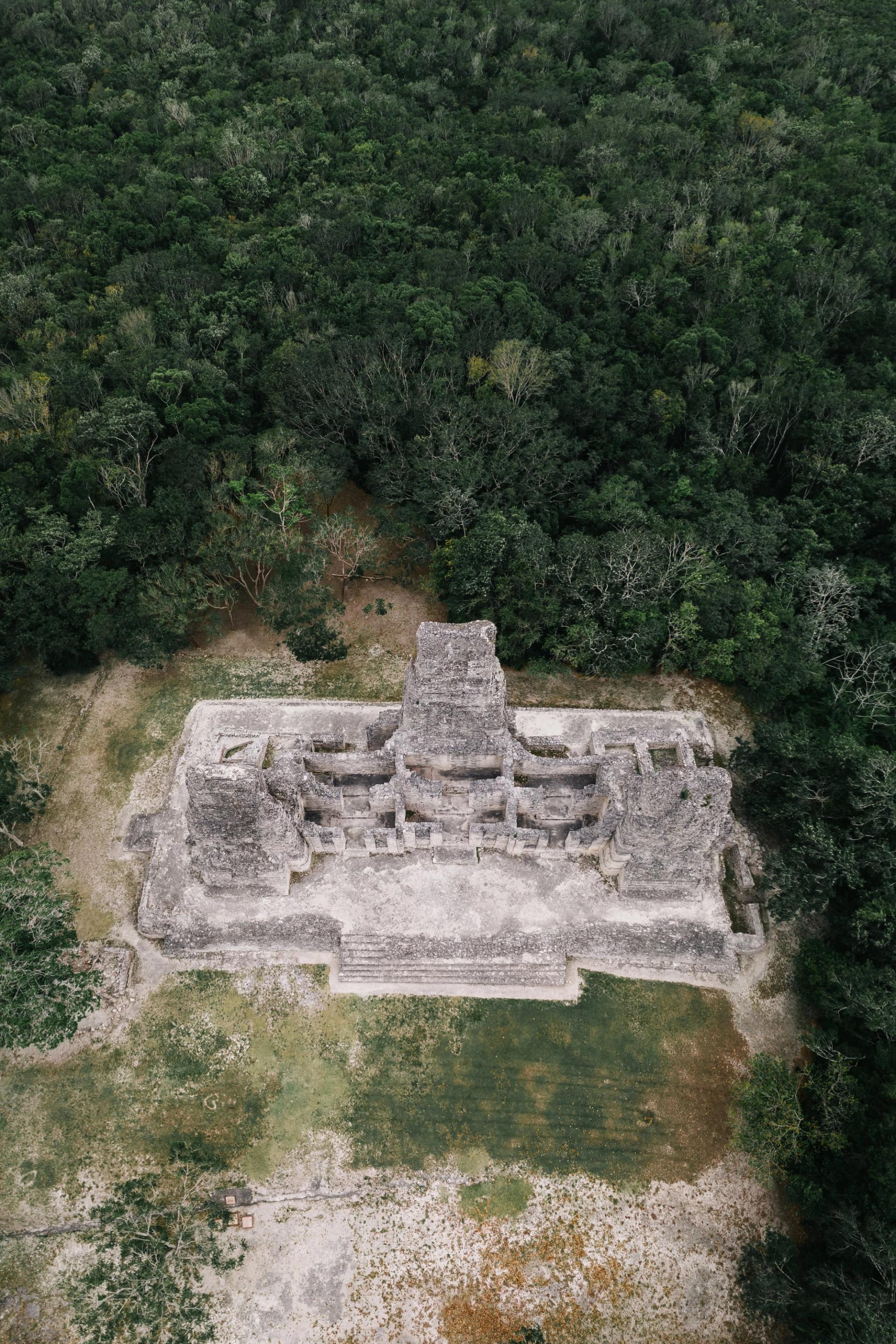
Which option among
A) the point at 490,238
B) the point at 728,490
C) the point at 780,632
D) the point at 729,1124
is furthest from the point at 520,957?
the point at 490,238

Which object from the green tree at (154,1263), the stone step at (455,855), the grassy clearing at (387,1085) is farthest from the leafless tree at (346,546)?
the green tree at (154,1263)

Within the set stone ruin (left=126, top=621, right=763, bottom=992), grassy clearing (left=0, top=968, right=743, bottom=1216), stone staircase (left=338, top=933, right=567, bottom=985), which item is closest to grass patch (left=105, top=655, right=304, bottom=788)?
stone ruin (left=126, top=621, right=763, bottom=992)

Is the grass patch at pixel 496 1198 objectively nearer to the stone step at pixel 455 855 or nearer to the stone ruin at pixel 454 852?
the stone ruin at pixel 454 852

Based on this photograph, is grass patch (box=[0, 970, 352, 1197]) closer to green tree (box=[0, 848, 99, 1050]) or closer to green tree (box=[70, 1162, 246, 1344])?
green tree (box=[70, 1162, 246, 1344])

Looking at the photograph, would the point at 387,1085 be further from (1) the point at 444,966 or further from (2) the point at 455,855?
(2) the point at 455,855

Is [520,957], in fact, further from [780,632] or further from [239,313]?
[239,313]

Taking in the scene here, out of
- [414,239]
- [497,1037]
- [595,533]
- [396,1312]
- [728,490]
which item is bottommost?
[396,1312]
